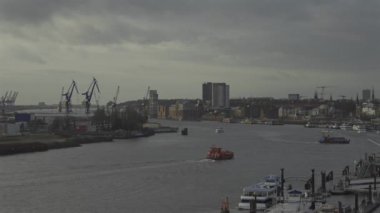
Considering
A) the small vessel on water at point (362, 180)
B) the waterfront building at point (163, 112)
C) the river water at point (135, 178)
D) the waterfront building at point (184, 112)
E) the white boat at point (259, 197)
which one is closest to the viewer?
the white boat at point (259, 197)

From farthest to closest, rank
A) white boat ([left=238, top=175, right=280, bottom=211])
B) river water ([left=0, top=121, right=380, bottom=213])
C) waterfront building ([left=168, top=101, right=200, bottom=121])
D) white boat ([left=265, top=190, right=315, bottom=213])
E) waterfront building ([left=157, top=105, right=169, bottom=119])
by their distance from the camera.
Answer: waterfront building ([left=157, top=105, right=169, bottom=119]) < waterfront building ([left=168, top=101, right=200, bottom=121]) < river water ([left=0, top=121, right=380, bottom=213]) < white boat ([left=238, top=175, right=280, bottom=211]) < white boat ([left=265, top=190, right=315, bottom=213])

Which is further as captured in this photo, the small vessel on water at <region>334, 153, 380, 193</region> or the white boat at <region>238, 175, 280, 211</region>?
the small vessel on water at <region>334, 153, 380, 193</region>

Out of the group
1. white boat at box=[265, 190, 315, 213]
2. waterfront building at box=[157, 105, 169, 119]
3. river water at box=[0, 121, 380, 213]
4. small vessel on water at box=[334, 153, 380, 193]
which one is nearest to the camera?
white boat at box=[265, 190, 315, 213]

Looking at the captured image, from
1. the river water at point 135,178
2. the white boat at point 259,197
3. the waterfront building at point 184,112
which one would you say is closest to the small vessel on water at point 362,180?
the white boat at point 259,197

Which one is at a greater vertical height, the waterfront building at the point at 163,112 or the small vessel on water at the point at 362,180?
the waterfront building at the point at 163,112

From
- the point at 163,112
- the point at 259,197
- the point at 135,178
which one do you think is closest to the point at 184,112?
the point at 163,112

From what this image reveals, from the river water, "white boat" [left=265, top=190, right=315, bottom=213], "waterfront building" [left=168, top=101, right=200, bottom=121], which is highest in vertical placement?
"waterfront building" [left=168, top=101, right=200, bottom=121]

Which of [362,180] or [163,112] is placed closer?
[362,180]

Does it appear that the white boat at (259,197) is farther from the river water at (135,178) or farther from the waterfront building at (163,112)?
the waterfront building at (163,112)

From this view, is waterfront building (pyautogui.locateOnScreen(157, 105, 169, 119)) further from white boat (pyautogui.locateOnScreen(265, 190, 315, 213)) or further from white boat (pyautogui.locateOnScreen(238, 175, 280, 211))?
white boat (pyautogui.locateOnScreen(265, 190, 315, 213))

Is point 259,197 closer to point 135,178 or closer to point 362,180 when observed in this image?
point 362,180

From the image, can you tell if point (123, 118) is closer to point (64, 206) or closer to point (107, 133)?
point (107, 133)

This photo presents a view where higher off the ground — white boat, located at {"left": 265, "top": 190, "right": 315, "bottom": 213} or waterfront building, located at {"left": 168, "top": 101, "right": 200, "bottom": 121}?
waterfront building, located at {"left": 168, "top": 101, "right": 200, "bottom": 121}

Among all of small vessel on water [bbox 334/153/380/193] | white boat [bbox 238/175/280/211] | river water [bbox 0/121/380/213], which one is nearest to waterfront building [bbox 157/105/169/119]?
river water [bbox 0/121/380/213]
